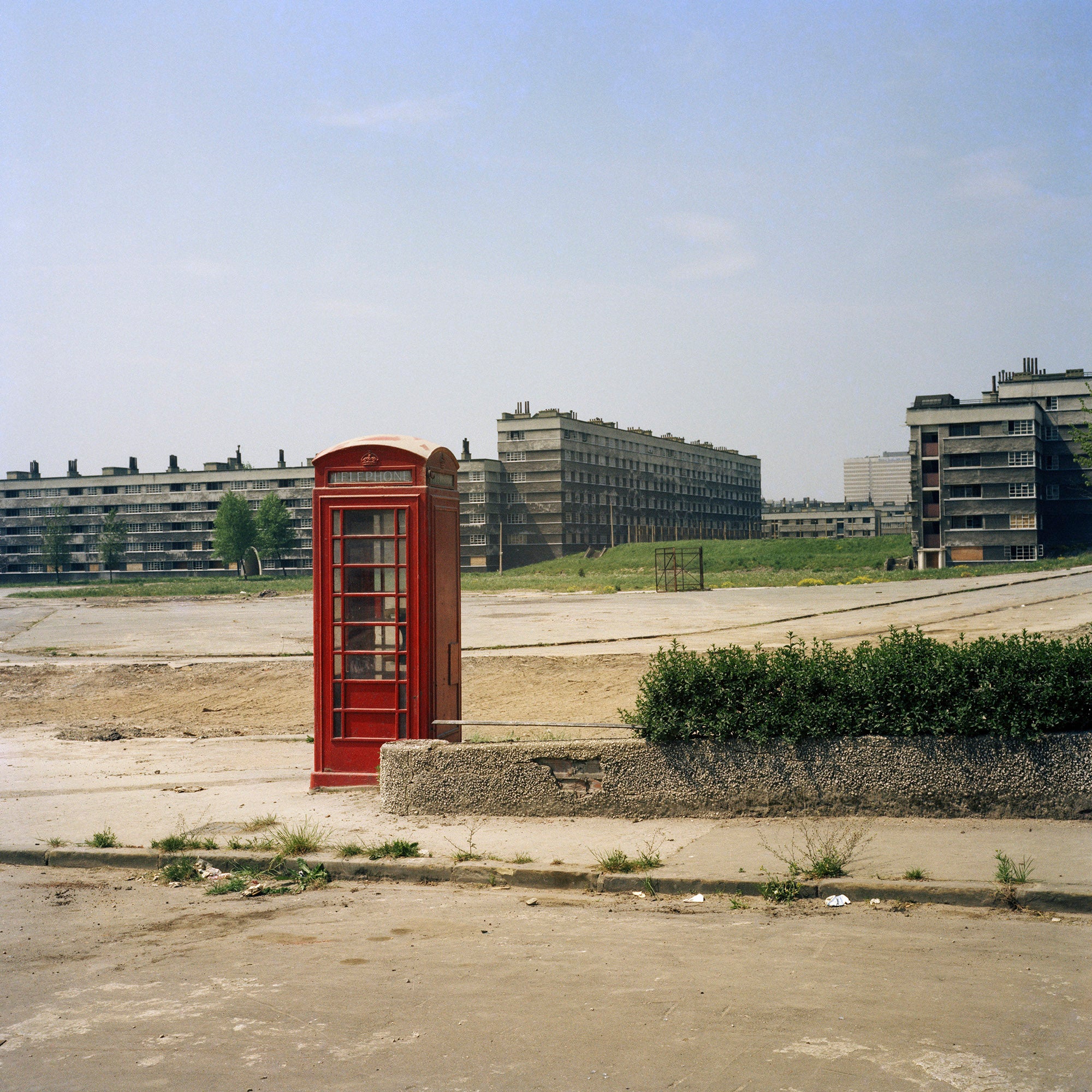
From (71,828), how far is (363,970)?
4.79 meters

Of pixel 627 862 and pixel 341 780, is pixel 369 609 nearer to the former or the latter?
pixel 341 780

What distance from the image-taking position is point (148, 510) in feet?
467

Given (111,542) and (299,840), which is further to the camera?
(111,542)

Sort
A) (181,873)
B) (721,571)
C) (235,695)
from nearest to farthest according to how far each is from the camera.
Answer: (181,873) → (235,695) → (721,571)

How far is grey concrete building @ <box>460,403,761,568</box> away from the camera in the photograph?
126 metres

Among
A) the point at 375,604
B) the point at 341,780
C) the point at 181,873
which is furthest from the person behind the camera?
the point at 341,780

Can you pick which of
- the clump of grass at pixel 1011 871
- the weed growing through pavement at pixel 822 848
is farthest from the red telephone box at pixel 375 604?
the clump of grass at pixel 1011 871

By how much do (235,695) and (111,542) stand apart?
403 ft

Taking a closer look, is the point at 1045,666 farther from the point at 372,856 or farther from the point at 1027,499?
the point at 1027,499

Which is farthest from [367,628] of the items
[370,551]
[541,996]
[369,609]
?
[541,996]

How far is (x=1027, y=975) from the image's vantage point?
5402 millimetres

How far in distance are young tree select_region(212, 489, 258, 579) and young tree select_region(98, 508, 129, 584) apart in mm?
19017

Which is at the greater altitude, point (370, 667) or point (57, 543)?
point (57, 543)

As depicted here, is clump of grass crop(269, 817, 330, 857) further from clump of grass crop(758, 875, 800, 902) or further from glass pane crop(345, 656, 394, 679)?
clump of grass crop(758, 875, 800, 902)
